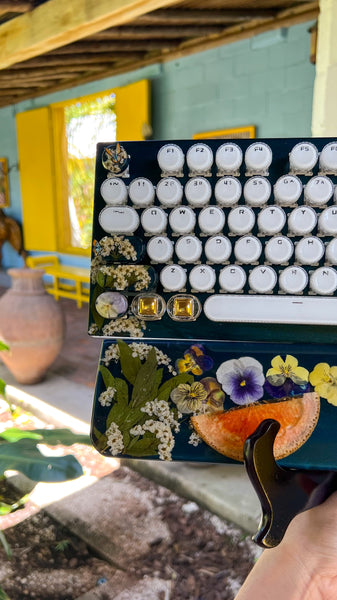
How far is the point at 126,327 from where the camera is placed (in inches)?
29.6

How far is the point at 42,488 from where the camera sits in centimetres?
215

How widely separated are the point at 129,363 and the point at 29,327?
2.30 m

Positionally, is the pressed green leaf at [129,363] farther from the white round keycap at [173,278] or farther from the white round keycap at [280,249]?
the white round keycap at [280,249]

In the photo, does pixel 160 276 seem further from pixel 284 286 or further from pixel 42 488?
pixel 42 488

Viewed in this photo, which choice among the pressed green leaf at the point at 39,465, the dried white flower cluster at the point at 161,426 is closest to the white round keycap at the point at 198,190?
the dried white flower cluster at the point at 161,426

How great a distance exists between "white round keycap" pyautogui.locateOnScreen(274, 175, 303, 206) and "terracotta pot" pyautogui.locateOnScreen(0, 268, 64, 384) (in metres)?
2.43

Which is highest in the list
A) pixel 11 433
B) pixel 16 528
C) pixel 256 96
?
pixel 256 96

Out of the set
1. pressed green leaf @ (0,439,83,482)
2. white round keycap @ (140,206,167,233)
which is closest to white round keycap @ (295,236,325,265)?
white round keycap @ (140,206,167,233)

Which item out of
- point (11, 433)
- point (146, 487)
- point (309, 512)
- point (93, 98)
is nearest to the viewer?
point (309, 512)

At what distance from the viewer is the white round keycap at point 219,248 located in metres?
0.73

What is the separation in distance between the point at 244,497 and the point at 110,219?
153 cm

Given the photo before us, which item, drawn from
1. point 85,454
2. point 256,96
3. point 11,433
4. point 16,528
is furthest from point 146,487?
point 256,96

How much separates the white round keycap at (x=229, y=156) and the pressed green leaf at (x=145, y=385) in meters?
0.31

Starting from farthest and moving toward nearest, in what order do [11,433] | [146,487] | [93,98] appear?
[93,98] < [146,487] < [11,433]
